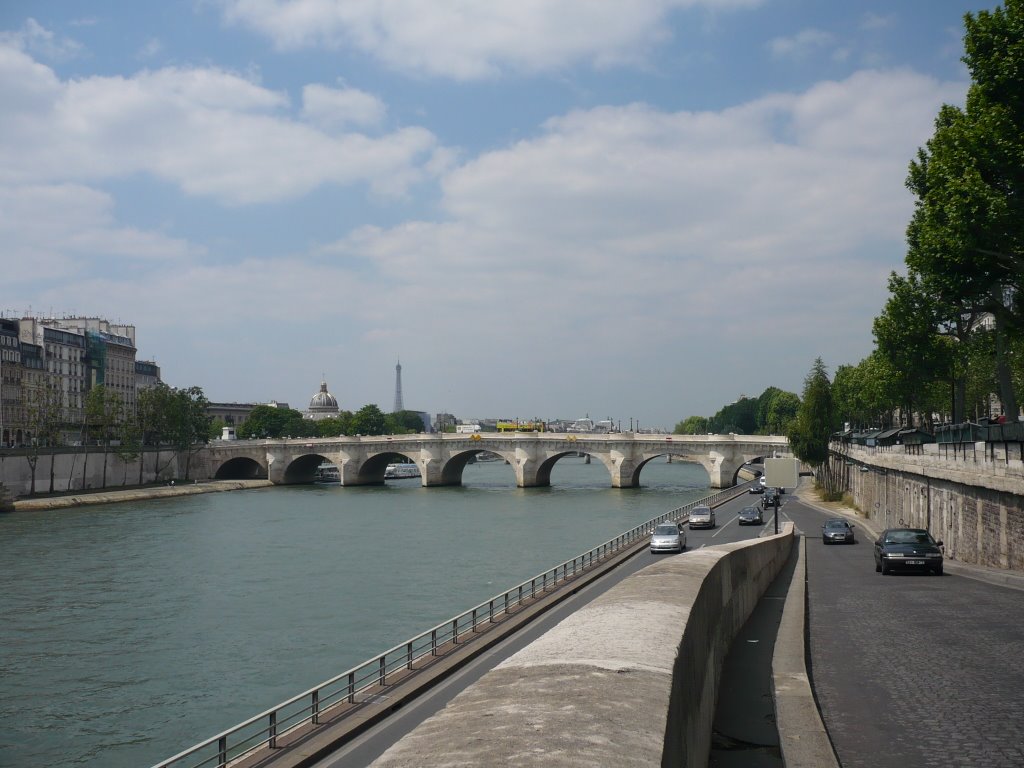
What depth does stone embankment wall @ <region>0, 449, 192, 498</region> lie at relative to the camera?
8281 centimetres

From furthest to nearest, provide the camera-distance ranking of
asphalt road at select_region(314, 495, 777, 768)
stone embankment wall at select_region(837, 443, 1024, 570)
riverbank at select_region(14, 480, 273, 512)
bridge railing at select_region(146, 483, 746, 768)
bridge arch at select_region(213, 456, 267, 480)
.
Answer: bridge arch at select_region(213, 456, 267, 480) → riverbank at select_region(14, 480, 273, 512) → stone embankment wall at select_region(837, 443, 1024, 570) → asphalt road at select_region(314, 495, 777, 768) → bridge railing at select_region(146, 483, 746, 768)

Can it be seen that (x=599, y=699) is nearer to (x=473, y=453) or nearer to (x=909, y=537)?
(x=909, y=537)

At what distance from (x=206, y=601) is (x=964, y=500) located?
2730 cm

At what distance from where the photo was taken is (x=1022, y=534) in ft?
79.5

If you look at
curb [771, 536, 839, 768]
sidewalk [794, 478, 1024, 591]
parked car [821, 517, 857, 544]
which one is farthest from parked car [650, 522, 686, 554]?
curb [771, 536, 839, 768]

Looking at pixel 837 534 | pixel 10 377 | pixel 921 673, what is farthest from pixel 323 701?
pixel 10 377

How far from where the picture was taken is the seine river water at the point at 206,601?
20344mm

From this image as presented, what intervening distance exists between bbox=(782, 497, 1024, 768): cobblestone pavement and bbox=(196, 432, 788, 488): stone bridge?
77.2 meters

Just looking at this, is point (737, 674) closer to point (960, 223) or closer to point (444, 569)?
point (960, 223)

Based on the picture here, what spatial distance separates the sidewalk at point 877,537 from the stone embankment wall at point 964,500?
0.68m

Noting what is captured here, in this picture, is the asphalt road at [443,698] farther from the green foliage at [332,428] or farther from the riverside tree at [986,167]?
the green foliage at [332,428]

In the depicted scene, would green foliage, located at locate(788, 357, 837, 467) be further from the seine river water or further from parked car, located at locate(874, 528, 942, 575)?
parked car, located at locate(874, 528, 942, 575)

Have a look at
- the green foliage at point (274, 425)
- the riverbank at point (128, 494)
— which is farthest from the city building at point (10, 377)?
the green foliage at point (274, 425)

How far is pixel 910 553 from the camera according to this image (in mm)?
25703
